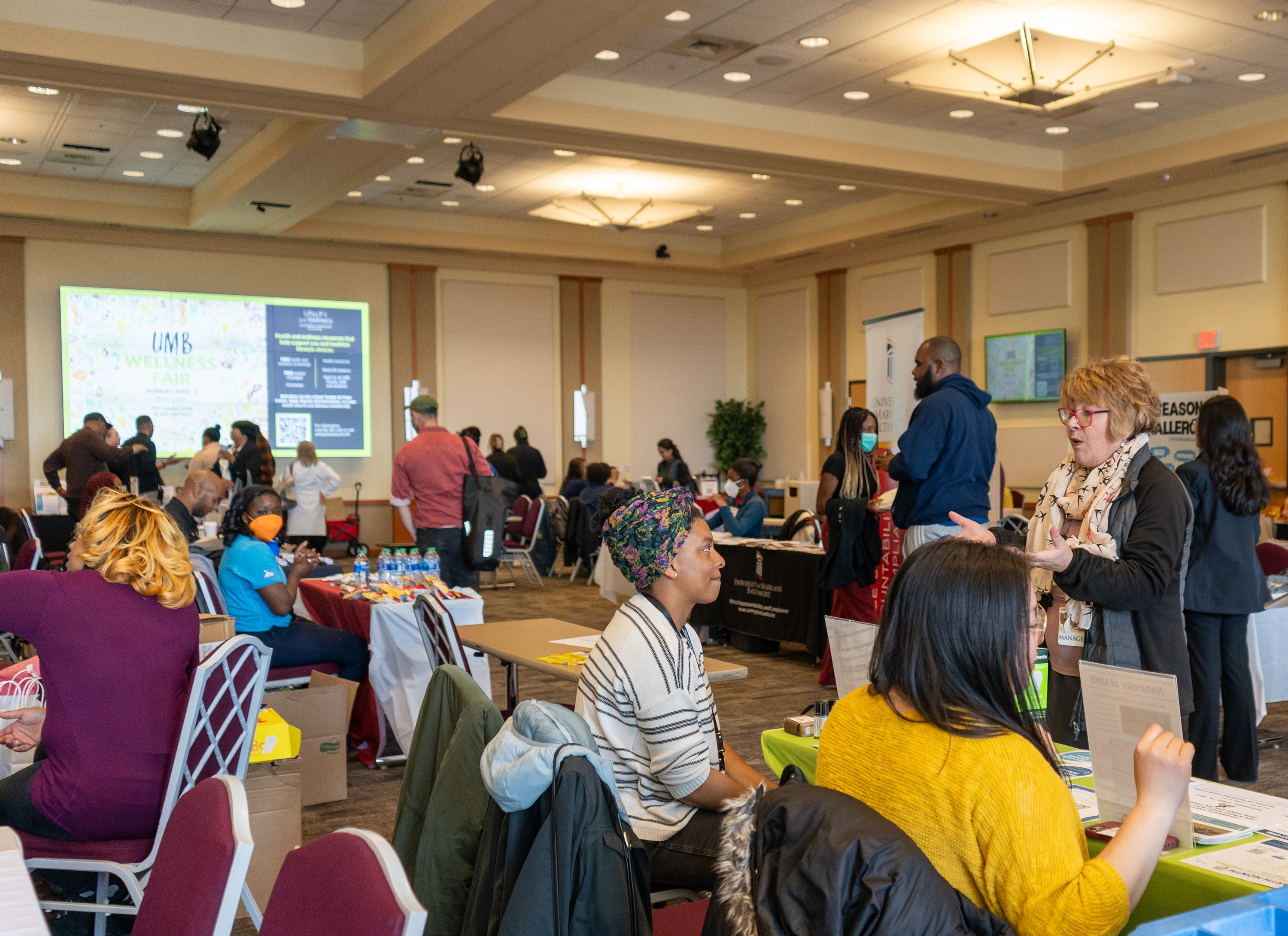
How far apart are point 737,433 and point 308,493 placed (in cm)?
613

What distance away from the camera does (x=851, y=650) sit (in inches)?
93.2

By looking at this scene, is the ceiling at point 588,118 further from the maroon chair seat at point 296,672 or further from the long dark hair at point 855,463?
the maroon chair seat at point 296,672

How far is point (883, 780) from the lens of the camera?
161cm

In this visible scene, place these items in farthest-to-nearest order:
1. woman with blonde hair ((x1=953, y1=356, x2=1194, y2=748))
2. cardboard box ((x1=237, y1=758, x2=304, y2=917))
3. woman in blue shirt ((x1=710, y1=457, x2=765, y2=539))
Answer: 1. woman in blue shirt ((x1=710, y1=457, x2=765, y2=539))
2. cardboard box ((x1=237, y1=758, x2=304, y2=917))
3. woman with blonde hair ((x1=953, y1=356, x2=1194, y2=748))

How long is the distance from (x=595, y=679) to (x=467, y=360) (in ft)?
39.4

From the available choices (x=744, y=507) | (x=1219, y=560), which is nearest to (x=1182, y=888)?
(x=1219, y=560)

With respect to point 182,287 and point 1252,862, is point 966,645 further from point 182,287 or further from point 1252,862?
point 182,287

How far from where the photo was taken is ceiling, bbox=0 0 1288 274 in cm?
691

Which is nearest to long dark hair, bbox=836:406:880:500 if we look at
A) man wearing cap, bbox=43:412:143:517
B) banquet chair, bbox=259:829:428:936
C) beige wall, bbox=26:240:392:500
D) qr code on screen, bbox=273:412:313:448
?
banquet chair, bbox=259:829:428:936

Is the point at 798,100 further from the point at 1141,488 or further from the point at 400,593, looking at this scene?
the point at 1141,488

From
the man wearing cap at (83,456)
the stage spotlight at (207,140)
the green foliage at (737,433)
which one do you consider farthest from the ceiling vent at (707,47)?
the green foliage at (737,433)

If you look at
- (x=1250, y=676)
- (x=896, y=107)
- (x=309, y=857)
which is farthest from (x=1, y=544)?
(x=896, y=107)

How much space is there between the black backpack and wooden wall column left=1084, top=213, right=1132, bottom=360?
682 cm

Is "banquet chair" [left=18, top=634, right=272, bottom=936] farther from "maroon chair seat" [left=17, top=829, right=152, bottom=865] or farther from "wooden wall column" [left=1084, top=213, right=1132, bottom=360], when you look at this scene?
"wooden wall column" [left=1084, top=213, right=1132, bottom=360]
